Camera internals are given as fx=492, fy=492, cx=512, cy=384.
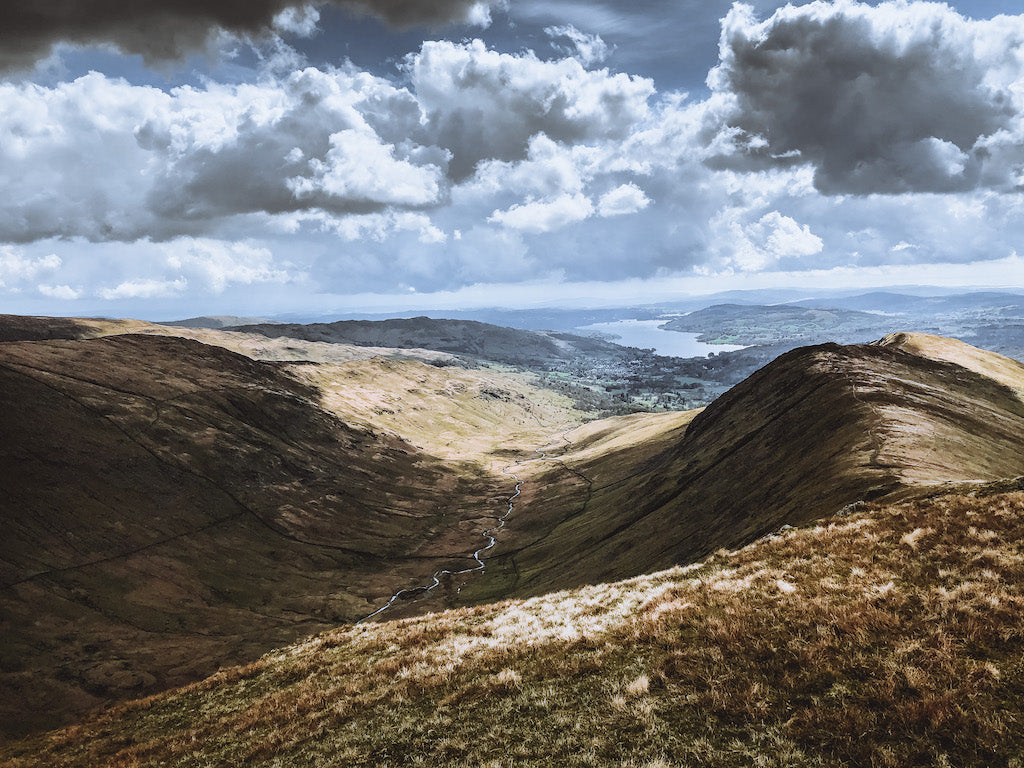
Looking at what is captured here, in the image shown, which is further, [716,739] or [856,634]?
[856,634]

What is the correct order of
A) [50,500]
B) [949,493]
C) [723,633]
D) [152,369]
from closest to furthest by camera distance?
[723,633] → [949,493] → [50,500] → [152,369]

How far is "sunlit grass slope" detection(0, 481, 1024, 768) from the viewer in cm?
1197

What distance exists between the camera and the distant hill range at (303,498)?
61.3 m

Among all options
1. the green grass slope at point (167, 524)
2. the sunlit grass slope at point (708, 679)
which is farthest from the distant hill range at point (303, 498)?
the sunlit grass slope at point (708, 679)

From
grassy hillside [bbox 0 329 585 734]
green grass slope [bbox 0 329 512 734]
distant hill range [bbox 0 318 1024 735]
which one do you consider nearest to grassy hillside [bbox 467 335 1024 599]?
distant hill range [bbox 0 318 1024 735]

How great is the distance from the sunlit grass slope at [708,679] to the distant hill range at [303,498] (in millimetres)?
17392

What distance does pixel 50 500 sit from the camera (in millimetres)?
105500

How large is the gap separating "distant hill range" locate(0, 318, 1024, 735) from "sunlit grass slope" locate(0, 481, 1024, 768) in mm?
17392

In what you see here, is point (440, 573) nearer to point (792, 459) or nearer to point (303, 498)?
point (303, 498)

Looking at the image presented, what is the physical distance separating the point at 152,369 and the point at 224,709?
19335 cm

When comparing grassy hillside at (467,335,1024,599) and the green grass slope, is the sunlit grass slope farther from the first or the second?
the green grass slope

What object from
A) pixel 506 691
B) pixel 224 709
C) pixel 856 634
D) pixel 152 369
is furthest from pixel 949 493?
pixel 152 369

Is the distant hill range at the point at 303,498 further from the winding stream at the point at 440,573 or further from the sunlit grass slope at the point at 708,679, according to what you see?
the sunlit grass slope at the point at 708,679

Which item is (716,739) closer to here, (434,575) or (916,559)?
(916,559)
